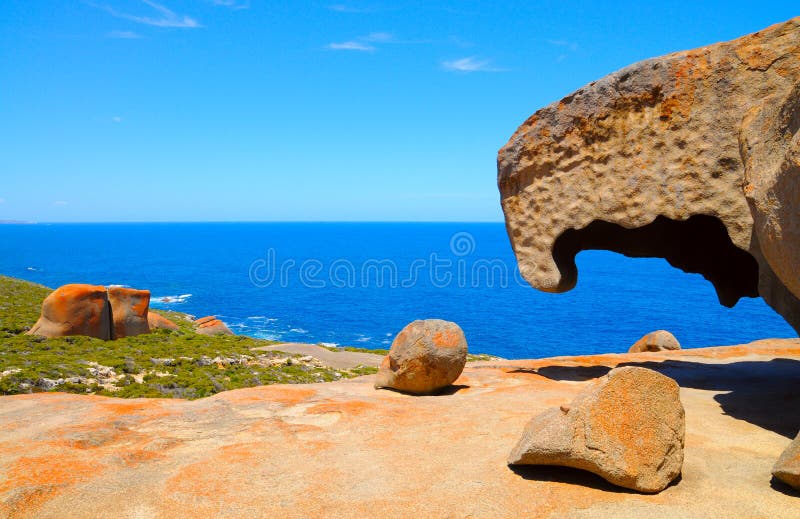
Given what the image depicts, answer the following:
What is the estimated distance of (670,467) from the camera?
6848 millimetres

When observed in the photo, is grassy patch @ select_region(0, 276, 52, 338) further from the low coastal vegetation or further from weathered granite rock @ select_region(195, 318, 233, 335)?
weathered granite rock @ select_region(195, 318, 233, 335)

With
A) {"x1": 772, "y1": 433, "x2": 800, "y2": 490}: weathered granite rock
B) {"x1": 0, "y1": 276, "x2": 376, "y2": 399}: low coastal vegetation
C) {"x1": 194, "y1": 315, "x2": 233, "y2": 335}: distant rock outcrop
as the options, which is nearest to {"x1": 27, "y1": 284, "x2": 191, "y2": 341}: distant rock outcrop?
{"x1": 0, "y1": 276, "x2": 376, "y2": 399}: low coastal vegetation

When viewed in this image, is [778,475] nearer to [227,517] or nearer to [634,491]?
[634,491]

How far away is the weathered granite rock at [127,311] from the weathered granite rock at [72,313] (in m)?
1.64

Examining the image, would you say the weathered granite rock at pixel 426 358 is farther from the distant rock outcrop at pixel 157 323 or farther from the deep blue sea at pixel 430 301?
the deep blue sea at pixel 430 301

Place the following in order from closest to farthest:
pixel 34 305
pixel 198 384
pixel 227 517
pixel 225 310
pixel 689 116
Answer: pixel 227 517 → pixel 689 116 → pixel 198 384 → pixel 34 305 → pixel 225 310

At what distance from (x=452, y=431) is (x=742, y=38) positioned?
9.25m

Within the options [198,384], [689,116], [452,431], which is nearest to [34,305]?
[198,384]

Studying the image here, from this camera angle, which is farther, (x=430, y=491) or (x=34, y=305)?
(x=34, y=305)

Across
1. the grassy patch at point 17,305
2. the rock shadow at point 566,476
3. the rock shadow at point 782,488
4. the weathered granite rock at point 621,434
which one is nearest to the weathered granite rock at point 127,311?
the grassy patch at point 17,305

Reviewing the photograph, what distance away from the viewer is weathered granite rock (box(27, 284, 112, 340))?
2720 centimetres

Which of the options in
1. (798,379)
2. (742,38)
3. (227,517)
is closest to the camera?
(227,517)

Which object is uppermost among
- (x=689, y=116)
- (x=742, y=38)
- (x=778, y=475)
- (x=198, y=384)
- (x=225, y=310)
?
(x=742, y=38)

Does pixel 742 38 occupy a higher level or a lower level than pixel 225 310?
higher
